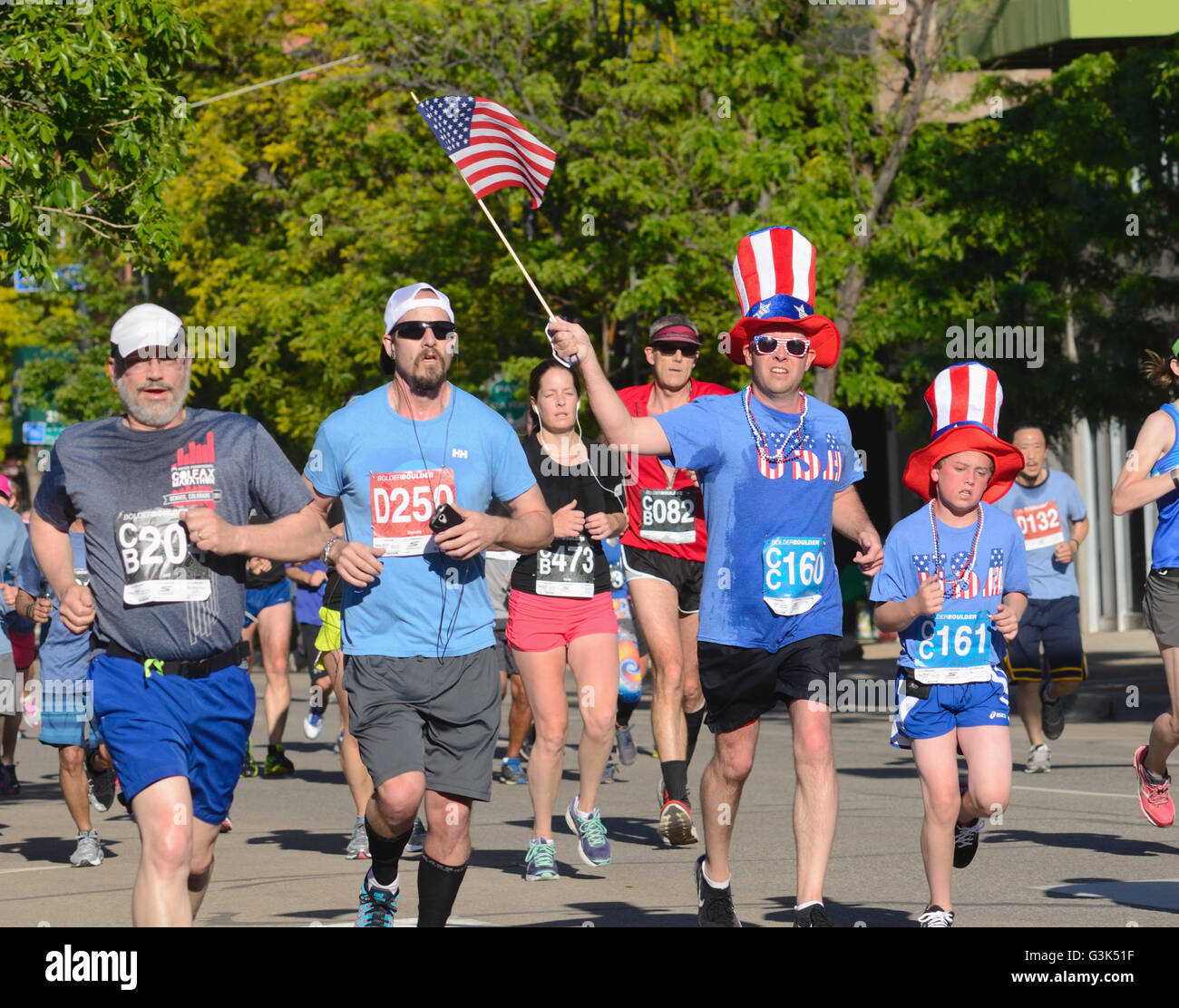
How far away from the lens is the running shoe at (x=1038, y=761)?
12578mm

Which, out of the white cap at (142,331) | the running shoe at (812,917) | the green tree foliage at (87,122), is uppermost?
the green tree foliage at (87,122)

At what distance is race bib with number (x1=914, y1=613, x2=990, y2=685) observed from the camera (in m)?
7.04

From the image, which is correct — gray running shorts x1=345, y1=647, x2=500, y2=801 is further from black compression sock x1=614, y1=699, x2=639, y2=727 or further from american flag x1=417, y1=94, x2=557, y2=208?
black compression sock x1=614, y1=699, x2=639, y2=727

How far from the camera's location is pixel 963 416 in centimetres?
752

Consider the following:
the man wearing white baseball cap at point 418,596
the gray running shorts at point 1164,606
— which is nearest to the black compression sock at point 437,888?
the man wearing white baseball cap at point 418,596

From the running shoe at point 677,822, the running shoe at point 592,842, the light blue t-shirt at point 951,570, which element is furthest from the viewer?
the running shoe at point 677,822

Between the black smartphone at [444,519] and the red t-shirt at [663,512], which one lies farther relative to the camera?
the red t-shirt at [663,512]

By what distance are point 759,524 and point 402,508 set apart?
1243mm

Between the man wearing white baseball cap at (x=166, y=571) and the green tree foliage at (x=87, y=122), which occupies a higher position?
the green tree foliage at (x=87, y=122)

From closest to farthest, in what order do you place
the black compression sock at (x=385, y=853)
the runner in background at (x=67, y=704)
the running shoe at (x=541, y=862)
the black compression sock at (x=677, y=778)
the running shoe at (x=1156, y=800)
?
the black compression sock at (x=385, y=853) → the running shoe at (x=541, y=862) → the running shoe at (x=1156, y=800) → the black compression sock at (x=677, y=778) → the runner in background at (x=67, y=704)

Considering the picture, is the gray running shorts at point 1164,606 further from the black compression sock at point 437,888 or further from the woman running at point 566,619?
the black compression sock at point 437,888

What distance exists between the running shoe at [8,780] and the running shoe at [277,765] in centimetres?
167

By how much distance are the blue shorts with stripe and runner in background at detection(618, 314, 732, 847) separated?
265 cm

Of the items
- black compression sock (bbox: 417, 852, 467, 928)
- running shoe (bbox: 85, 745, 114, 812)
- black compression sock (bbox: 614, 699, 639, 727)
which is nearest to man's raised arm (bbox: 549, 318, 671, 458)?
black compression sock (bbox: 417, 852, 467, 928)
